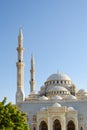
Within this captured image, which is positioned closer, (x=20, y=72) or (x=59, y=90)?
(x=20, y=72)

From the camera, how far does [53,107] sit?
44.3m

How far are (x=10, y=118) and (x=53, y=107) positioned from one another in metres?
21.1

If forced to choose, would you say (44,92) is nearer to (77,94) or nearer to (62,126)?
(77,94)

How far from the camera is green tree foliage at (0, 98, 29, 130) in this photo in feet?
73.7

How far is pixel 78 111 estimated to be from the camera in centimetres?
4625

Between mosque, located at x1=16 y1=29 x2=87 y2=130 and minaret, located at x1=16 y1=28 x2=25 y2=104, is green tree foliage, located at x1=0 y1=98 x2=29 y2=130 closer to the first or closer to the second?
mosque, located at x1=16 y1=29 x2=87 y2=130

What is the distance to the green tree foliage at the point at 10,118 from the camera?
884 inches

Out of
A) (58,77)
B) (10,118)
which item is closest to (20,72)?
(58,77)

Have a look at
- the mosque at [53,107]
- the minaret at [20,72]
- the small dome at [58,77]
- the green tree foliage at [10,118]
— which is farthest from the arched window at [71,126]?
the green tree foliage at [10,118]

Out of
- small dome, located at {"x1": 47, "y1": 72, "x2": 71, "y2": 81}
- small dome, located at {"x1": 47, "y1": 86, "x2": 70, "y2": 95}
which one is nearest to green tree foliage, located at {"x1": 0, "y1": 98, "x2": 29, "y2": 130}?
small dome, located at {"x1": 47, "y1": 86, "x2": 70, "y2": 95}

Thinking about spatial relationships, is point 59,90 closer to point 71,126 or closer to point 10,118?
point 71,126

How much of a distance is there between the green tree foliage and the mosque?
19447 millimetres

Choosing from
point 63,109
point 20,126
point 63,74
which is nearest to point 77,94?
point 63,74

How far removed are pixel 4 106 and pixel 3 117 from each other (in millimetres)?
1177
